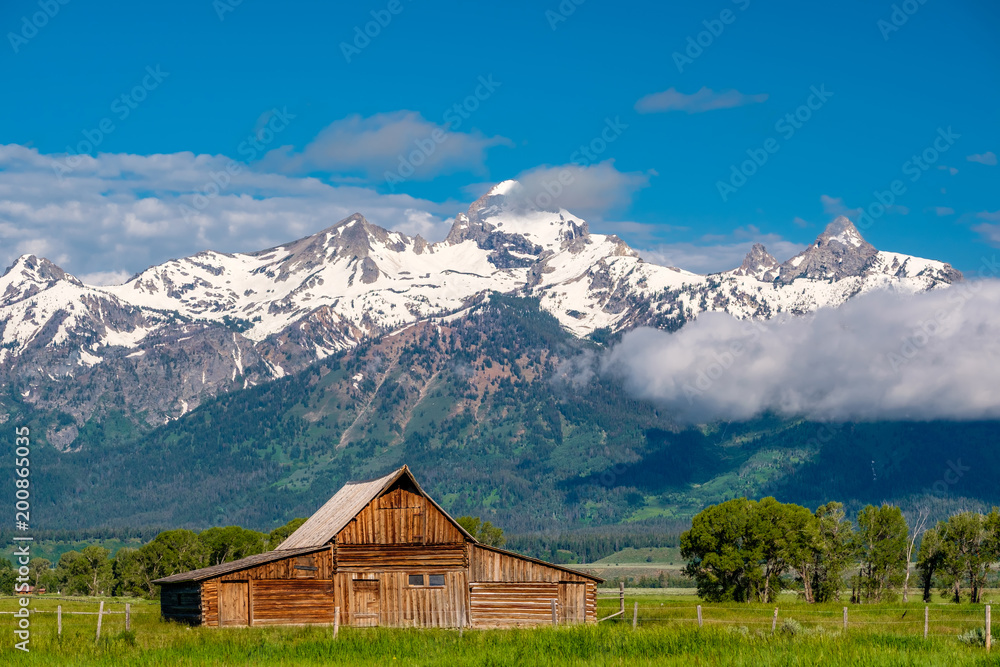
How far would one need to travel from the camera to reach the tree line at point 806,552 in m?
110

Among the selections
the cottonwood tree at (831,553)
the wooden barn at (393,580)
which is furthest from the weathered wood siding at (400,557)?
the cottonwood tree at (831,553)

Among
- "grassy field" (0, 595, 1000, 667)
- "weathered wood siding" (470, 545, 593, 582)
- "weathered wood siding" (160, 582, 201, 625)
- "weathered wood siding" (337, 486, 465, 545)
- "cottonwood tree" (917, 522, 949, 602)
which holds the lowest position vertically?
"cottonwood tree" (917, 522, 949, 602)

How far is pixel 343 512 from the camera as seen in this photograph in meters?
65.9

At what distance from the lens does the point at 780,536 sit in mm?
110188

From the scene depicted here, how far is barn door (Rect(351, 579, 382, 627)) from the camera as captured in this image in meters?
61.7

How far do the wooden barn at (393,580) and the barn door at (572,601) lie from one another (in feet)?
0.20

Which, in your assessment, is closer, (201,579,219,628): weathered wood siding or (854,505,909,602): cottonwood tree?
(201,579,219,628): weathered wood siding

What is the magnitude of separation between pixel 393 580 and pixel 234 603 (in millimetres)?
9231

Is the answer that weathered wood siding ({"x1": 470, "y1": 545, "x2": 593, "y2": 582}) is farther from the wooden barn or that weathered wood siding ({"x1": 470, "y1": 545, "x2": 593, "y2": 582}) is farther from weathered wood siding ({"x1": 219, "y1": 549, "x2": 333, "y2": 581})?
weathered wood siding ({"x1": 219, "y1": 549, "x2": 333, "y2": 581})

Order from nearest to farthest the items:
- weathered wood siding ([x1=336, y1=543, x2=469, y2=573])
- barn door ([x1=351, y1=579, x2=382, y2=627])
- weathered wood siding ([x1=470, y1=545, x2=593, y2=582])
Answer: barn door ([x1=351, y1=579, x2=382, y2=627]), weathered wood siding ([x1=336, y1=543, x2=469, y2=573]), weathered wood siding ([x1=470, y1=545, x2=593, y2=582])

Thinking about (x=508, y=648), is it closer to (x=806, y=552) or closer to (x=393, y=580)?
(x=393, y=580)

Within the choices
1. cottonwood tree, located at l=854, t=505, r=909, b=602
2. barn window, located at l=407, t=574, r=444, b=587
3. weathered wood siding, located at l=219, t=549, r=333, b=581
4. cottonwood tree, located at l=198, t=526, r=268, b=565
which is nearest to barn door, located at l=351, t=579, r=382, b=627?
weathered wood siding, located at l=219, t=549, r=333, b=581

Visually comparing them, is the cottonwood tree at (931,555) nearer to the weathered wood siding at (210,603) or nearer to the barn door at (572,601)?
the barn door at (572,601)

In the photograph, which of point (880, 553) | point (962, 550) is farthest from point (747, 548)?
point (962, 550)
